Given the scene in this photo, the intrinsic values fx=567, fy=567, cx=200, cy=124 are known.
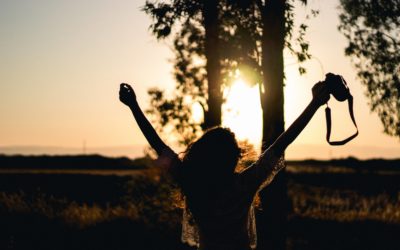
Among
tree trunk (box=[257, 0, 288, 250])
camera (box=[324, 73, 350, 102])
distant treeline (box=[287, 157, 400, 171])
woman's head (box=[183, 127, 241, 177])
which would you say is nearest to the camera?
woman's head (box=[183, 127, 241, 177])

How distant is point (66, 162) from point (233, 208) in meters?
50.9

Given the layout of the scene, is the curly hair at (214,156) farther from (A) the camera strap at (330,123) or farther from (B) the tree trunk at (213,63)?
(B) the tree trunk at (213,63)

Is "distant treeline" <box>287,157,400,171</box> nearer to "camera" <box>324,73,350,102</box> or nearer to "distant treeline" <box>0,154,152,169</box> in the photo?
"distant treeline" <box>0,154,152,169</box>

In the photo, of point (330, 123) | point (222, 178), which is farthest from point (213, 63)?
point (222, 178)

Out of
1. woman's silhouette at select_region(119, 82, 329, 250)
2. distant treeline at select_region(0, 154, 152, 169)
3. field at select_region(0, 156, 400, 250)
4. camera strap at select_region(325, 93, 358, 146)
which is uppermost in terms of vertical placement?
camera strap at select_region(325, 93, 358, 146)

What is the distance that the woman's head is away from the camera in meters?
3.32

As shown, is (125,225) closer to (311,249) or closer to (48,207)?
(48,207)

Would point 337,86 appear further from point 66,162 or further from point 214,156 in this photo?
point 66,162

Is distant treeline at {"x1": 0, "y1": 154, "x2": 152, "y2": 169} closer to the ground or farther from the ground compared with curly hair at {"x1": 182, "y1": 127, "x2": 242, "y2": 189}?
closer to the ground

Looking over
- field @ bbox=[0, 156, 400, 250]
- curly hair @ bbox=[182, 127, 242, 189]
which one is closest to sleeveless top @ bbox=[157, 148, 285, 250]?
curly hair @ bbox=[182, 127, 242, 189]

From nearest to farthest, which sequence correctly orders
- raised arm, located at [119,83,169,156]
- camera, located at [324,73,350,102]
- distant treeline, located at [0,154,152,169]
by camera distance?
camera, located at [324,73,350,102] < raised arm, located at [119,83,169,156] < distant treeline, located at [0,154,152,169]

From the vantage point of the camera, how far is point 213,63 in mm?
16141

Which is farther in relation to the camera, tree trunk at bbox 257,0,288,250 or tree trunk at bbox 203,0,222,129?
tree trunk at bbox 203,0,222,129

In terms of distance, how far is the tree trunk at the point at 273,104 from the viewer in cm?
881
